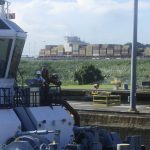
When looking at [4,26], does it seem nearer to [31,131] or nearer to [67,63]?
[31,131]

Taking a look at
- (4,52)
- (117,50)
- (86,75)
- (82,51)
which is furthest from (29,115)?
(117,50)

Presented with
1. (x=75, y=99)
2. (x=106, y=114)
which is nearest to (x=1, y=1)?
(x=106, y=114)

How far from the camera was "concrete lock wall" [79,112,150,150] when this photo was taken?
2182 cm

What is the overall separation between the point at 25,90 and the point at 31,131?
1.20m

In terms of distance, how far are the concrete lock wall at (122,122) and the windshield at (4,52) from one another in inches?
416

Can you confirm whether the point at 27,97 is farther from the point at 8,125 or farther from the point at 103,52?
the point at 103,52

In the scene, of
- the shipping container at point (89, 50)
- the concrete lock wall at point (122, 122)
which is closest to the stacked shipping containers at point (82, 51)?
the shipping container at point (89, 50)

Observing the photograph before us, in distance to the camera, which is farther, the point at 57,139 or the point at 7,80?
the point at 7,80

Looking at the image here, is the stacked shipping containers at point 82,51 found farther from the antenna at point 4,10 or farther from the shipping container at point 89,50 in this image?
the antenna at point 4,10

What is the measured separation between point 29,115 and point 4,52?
141 cm

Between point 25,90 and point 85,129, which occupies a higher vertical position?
point 25,90

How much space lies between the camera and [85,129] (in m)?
12.1

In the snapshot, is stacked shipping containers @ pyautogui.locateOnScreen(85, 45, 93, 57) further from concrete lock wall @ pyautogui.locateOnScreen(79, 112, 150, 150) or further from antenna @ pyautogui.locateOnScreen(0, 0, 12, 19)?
antenna @ pyautogui.locateOnScreen(0, 0, 12, 19)

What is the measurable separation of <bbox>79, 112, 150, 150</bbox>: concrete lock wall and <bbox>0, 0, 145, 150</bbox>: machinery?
920cm
